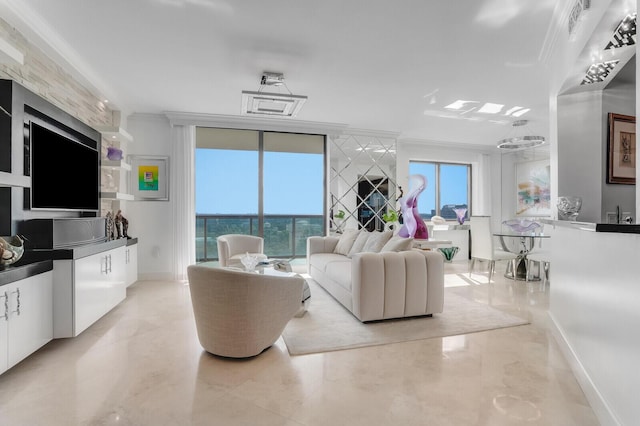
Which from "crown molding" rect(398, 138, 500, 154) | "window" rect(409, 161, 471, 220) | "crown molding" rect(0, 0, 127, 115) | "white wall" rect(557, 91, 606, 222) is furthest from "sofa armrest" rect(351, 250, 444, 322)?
"window" rect(409, 161, 471, 220)

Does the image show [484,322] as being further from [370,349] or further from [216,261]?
[216,261]

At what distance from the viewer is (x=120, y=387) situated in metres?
2.04

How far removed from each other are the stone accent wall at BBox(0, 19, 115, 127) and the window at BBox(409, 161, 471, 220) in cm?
581

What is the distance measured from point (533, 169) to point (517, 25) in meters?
5.59

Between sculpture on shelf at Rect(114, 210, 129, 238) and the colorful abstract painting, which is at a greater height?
the colorful abstract painting

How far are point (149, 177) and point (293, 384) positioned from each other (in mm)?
4331

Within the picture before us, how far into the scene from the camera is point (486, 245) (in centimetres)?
521

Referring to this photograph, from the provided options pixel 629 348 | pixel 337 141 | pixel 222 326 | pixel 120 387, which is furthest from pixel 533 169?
pixel 120 387

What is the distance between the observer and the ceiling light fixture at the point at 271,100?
3.62 metres

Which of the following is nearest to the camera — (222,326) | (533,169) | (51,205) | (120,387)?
(120,387)

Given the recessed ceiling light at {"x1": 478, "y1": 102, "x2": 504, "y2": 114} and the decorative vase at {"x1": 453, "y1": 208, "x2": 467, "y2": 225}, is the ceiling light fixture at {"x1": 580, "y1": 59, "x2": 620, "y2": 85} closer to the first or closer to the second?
the recessed ceiling light at {"x1": 478, "y1": 102, "x2": 504, "y2": 114}

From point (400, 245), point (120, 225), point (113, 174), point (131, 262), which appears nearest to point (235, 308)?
point (400, 245)

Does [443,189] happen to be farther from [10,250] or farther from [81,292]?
[10,250]

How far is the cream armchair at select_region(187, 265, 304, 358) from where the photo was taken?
231 centimetres
